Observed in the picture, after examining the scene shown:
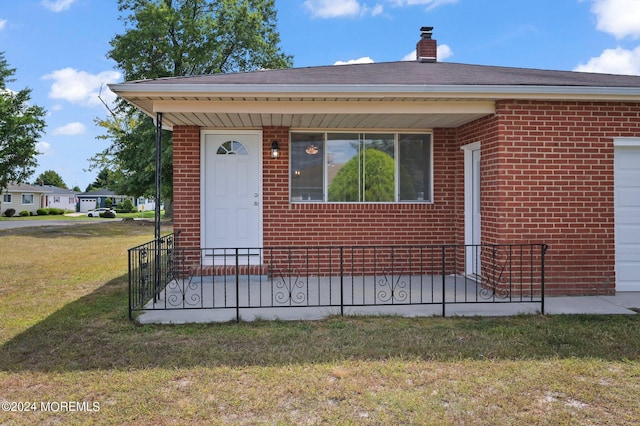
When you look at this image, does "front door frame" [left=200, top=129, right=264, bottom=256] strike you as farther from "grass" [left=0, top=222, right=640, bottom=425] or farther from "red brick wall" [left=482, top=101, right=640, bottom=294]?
"red brick wall" [left=482, top=101, right=640, bottom=294]

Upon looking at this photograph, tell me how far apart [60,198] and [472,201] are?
61.4m

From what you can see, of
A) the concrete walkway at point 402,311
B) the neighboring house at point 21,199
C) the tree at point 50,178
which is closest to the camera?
the concrete walkway at point 402,311

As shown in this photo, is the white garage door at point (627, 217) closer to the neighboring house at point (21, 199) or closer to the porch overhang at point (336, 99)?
the porch overhang at point (336, 99)

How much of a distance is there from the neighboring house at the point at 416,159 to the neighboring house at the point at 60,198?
53.6 meters

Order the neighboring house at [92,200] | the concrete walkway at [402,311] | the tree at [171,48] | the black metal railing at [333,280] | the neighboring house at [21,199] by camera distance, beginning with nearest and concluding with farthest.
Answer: the concrete walkway at [402,311] → the black metal railing at [333,280] → the tree at [171,48] → the neighboring house at [21,199] → the neighboring house at [92,200]

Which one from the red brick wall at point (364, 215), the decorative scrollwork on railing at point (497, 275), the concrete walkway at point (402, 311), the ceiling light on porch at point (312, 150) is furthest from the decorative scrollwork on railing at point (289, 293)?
the decorative scrollwork on railing at point (497, 275)

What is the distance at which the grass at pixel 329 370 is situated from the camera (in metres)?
3.08

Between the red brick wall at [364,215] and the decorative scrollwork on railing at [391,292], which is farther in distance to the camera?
the red brick wall at [364,215]

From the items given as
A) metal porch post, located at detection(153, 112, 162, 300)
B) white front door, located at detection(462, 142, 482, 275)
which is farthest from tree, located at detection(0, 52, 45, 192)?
white front door, located at detection(462, 142, 482, 275)

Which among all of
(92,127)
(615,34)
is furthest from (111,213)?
(615,34)

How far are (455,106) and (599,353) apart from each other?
360cm

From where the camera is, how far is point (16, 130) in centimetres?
2658

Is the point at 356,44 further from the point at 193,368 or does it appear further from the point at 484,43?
the point at 193,368

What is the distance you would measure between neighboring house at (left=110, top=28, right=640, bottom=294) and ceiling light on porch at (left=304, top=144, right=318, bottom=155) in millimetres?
17
